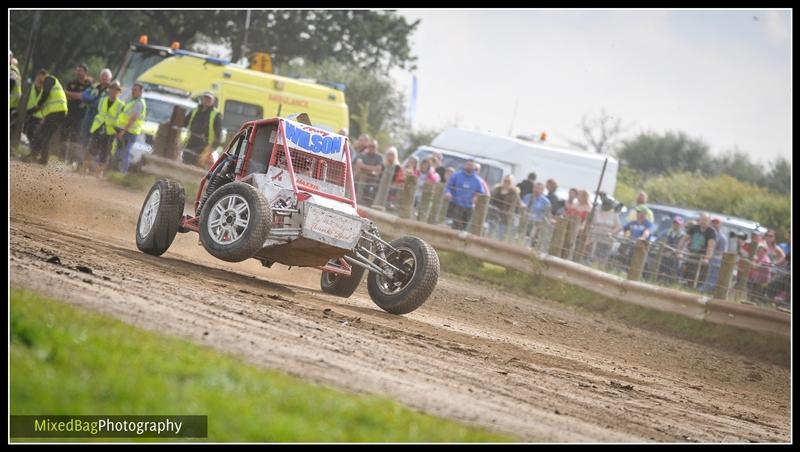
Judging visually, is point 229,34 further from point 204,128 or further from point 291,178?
point 291,178

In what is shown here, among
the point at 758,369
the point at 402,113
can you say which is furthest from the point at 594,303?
the point at 402,113

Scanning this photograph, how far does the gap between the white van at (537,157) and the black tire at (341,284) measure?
12.1 m

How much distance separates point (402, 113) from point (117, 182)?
30.1 metres

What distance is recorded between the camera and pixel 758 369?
13719 mm

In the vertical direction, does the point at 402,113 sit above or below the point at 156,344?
above

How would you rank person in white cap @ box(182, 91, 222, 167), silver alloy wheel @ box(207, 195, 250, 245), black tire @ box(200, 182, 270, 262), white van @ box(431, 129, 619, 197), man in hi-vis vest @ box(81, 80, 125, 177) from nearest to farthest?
black tire @ box(200, 182, 270, 262)
silver alloy wheel @ box(207, 195, 250, 245)
person in white cap @ box(182, 91, 222, 167)
man in hi-vis vest @ box(81, 80, 125, 177)
white van @ box(431, 129, 619, 197)

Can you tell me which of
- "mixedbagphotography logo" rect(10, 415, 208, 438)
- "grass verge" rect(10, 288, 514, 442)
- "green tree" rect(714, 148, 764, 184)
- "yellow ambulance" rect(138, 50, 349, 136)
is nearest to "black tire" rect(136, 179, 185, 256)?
"grass verge" rect(10, 288, 514, 442)

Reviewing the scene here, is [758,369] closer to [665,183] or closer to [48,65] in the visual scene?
[48,65]

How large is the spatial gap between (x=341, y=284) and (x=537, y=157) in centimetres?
1291

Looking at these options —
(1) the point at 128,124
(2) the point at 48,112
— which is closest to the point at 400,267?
(1) the point at 128,124

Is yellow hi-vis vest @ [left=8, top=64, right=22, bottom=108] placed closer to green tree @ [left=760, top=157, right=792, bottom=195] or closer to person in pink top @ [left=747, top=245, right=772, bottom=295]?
person in pink top @ [left=747, top=245, right=772, bottom=295]

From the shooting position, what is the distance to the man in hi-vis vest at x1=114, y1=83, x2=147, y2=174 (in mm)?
20594

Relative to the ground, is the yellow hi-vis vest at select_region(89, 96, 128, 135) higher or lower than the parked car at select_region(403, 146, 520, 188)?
lower

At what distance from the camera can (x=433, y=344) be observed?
32.2 ft
